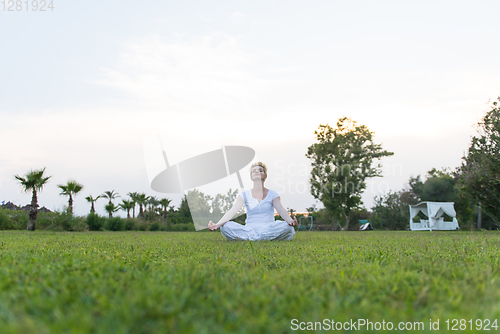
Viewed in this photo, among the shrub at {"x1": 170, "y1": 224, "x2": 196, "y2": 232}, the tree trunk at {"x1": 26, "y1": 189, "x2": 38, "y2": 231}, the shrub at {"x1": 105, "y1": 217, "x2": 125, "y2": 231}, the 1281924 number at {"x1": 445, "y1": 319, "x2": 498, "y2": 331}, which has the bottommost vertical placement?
the shrub at {"x1": 170, "y1": 224, "x2": 196, "y2": 232}

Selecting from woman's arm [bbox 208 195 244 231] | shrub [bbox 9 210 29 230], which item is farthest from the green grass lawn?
shrub [bbox 9 210 29 230]

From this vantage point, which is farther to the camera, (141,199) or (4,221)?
(141,199)

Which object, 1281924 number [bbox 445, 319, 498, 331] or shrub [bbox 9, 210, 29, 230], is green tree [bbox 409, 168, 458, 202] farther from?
1281924 number [bbox 445, 319, 498, 331]

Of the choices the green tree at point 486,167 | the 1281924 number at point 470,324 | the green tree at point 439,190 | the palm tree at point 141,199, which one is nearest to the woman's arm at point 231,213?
the 1281924 number at point 470,324

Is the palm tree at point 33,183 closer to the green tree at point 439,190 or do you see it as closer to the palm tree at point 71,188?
the palm tree at point 71,188

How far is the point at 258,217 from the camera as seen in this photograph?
768cm

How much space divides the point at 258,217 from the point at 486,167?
1360 centimetres

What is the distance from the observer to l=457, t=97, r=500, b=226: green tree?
1541 cm

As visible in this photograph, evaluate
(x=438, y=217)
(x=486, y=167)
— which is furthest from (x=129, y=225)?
(x=438, y=217)

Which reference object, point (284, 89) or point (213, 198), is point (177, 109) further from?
point (284, 89)

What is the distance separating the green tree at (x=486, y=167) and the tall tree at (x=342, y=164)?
16.1 meters

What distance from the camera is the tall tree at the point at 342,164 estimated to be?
33.5 metres

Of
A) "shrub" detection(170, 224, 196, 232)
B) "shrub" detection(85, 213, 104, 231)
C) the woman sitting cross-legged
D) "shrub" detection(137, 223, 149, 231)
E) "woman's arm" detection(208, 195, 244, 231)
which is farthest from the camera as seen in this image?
"shrub" detection(170, 224, 196, 232)

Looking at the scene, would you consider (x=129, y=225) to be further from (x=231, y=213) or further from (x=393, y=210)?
(x=393, y=210)
